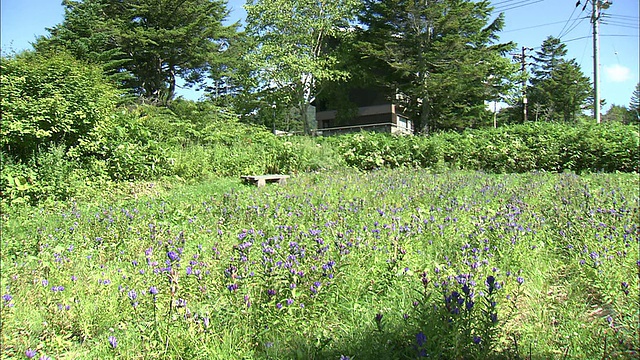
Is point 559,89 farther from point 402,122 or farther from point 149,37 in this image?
point 149,37

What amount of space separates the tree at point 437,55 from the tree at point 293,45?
87.0 inches

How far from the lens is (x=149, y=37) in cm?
2334

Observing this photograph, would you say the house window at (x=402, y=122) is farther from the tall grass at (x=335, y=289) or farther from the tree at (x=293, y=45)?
the tall grass at (x=335, y=289)

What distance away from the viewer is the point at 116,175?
7.78m

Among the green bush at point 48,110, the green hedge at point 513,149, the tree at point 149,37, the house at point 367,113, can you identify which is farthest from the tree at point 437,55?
the green bush at point 48,110

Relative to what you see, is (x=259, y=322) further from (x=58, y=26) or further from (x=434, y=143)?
(x=58, y=26)

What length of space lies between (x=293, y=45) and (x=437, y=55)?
9247mm

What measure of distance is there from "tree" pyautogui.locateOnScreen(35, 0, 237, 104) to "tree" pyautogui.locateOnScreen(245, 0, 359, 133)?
2.81 metres

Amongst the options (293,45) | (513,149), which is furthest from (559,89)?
(513,149)

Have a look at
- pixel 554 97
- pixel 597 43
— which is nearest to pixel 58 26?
pixel 597 43

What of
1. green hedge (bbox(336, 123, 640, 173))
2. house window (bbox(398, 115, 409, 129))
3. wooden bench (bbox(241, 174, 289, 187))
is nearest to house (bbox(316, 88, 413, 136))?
house window (bbox(398, 115, 409, 129))

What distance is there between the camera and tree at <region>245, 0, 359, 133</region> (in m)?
25.1

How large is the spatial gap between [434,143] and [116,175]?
347 inches

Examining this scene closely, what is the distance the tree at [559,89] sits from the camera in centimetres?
5053
